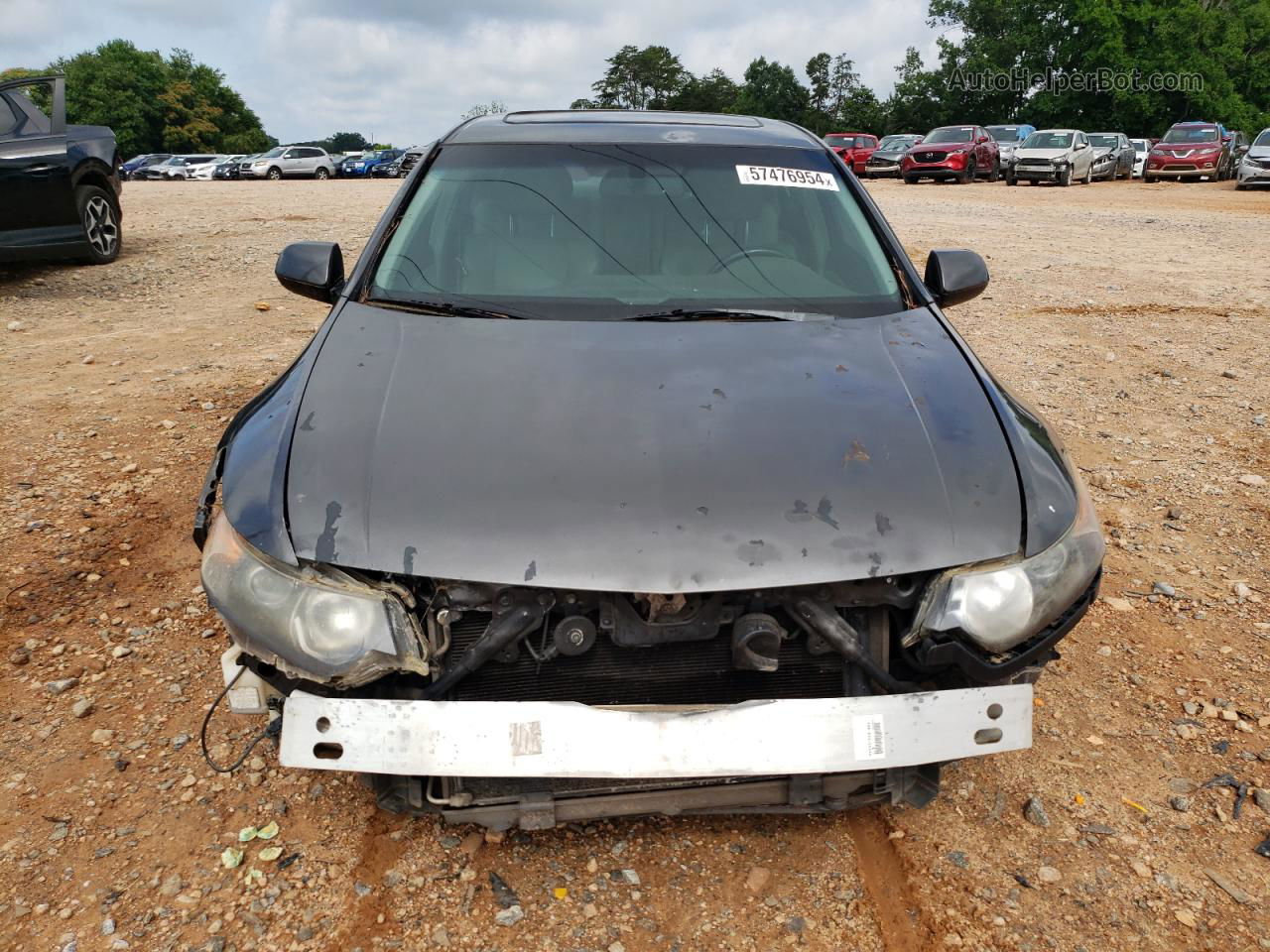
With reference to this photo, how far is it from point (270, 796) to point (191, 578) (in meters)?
1.33

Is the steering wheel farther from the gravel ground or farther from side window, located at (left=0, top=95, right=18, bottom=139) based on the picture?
side window, located at (left=0, top=95, right=18, bottom=139)

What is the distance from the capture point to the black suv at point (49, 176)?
24.9 ft

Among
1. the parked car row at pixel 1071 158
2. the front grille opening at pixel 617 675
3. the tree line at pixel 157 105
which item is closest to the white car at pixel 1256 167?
the parked car row at pixel 1071 158

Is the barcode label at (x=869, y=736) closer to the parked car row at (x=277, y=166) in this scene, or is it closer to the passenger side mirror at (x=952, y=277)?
the passenger side mirror at (x=952, y=277)

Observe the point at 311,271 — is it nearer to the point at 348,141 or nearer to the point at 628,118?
the point at 628,118

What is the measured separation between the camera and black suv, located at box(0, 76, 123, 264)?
759 centimetres

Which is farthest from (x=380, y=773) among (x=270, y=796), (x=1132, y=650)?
(x=1132, y=650)

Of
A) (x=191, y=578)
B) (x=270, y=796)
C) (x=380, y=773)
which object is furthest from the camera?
(x=191, y=578)

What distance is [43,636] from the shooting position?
10.1ft

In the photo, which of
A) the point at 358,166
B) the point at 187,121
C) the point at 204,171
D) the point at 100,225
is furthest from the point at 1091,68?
the point at 187,121

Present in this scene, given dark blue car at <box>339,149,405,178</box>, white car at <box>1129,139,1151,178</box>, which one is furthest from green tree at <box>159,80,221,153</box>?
white car at <box>1129,139,1151,178</box>

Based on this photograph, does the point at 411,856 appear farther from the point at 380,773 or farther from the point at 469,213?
the point at 469,213

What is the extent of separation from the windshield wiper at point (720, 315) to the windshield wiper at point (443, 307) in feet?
1.17

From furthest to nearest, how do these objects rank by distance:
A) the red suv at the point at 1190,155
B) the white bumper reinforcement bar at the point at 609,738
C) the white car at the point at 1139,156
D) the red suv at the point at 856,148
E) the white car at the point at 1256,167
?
1. the red suv at the point at 856,148
2. the white car at the point at 1139,156
3. the red suv at the point at 1190,155
4. the white car at the point at 1256,167
5. the white bumper reinforcement bar at the point at 609,738
